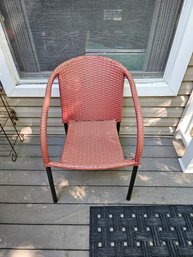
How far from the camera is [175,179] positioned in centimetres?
150

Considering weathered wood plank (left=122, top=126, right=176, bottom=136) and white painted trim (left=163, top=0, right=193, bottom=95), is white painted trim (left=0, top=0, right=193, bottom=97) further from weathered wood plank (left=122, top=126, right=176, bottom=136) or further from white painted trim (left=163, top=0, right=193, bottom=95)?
weathered wood plank (left=122, top=126, right=176, bottom=136)

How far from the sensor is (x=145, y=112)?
169 cm

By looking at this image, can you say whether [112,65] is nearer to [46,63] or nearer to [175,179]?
[46,63]

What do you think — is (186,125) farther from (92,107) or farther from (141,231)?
(141,231)

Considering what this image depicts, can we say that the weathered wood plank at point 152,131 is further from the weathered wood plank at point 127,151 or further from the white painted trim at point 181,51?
the white painted trim at point 181,51

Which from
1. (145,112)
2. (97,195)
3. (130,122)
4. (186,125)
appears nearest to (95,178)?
(97,195)

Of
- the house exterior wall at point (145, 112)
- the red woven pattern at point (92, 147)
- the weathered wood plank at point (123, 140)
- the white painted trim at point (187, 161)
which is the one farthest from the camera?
the weathered wood plank at point (123, 140)

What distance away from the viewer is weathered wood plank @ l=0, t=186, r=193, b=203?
1.38 meters

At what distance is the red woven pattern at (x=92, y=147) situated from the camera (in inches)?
44.7

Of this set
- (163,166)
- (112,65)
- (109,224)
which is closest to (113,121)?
(112,65)

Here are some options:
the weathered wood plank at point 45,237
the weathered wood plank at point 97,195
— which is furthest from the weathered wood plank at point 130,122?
the weathered wood plank at point 45,237

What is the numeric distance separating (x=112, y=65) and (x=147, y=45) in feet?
0.98

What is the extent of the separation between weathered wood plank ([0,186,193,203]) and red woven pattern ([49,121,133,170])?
363mm

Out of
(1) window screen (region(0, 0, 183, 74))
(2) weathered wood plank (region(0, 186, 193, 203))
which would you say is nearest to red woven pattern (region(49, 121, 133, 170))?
(2) weathered wood plank (region(0, 186, 193, 203))
